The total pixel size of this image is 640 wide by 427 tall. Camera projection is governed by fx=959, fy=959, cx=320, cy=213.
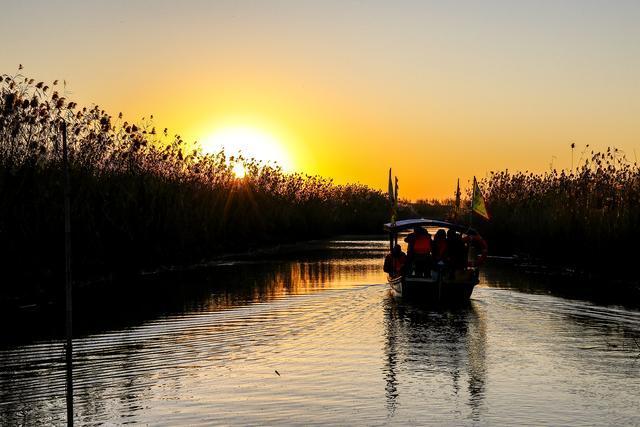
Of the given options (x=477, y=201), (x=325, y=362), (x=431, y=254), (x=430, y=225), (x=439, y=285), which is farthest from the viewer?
(x=430, y=225)

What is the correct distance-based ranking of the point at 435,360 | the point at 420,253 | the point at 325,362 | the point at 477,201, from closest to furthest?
the point at 325,362
the point at 435,360
the point at 420,253
the point at 477,201

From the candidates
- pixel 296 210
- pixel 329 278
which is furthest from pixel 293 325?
pixel 296 210

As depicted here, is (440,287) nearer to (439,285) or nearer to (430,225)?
(439,285)

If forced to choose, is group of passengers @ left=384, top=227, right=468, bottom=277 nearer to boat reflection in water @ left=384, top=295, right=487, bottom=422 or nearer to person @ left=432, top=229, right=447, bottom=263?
person @ left=432, top=229, right=447, bottom=263

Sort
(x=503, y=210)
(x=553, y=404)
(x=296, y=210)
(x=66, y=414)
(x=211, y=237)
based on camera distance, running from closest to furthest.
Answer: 1. (x=66, y=414)
2. (x=553, y=404)
3. (x=211, y=237)
4. (x=503, y=210)
5. (x=296, y=210)

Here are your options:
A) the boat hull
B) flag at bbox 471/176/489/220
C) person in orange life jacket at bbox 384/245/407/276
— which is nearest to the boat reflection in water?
the boat hull

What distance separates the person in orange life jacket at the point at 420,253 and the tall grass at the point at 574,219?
601 cm

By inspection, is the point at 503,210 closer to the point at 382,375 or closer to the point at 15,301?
the point at 15,301

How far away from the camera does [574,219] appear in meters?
31.5

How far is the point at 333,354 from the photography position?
15.3 meters

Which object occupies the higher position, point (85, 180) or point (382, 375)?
point (85, 180)

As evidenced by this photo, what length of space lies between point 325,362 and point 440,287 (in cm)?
972

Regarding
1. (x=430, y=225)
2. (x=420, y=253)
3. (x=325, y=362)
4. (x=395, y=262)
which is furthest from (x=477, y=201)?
(x=325, y=362)

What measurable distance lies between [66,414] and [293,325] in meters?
8.30
